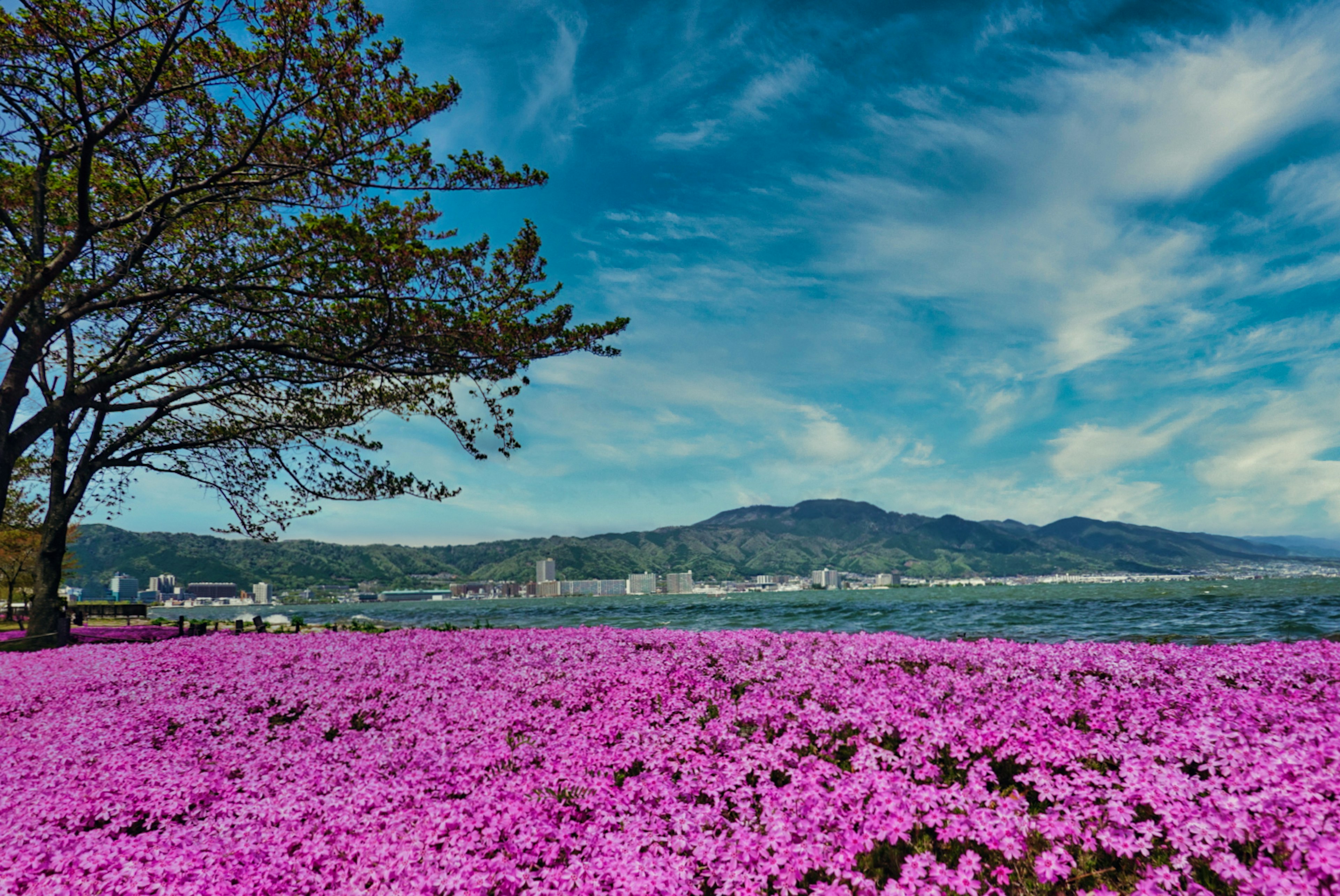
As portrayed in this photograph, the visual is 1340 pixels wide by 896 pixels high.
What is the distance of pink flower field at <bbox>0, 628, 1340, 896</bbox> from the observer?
13.0ft

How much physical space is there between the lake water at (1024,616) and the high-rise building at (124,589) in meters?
90.7

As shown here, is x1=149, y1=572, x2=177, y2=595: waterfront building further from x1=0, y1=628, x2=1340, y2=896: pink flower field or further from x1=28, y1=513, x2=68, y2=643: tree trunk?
x1=0, y1=628, x2=1340, y2=896: pink flower field

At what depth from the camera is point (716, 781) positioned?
5504 mm

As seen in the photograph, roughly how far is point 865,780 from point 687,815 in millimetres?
1482

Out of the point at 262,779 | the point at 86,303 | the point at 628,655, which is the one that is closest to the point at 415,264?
the point at 86,303

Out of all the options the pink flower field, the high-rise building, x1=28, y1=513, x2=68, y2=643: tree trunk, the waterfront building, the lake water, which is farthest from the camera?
the waterfront building

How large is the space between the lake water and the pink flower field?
33.8 feet

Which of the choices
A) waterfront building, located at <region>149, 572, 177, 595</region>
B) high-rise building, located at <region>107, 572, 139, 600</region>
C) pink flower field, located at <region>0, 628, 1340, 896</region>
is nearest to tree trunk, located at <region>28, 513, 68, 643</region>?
pink flower field, located at <region>0, 628, 1340, 896</region>

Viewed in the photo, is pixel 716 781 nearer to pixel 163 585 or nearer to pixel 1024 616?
pixel 1024 616

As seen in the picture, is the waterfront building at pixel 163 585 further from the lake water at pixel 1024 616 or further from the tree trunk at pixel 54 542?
the tree trunk at pixel 54 542

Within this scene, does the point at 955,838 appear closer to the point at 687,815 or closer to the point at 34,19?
the point at 687,815

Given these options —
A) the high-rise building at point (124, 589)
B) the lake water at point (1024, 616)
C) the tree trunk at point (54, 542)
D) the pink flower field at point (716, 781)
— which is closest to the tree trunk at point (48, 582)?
the tree trunk at point (54, 542)

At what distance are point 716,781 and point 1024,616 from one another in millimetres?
40162

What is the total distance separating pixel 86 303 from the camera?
1606 cm
